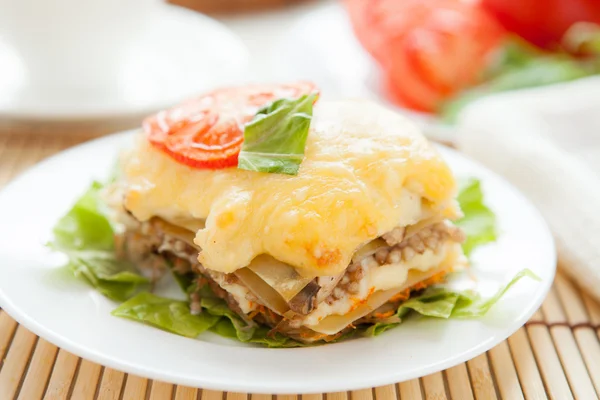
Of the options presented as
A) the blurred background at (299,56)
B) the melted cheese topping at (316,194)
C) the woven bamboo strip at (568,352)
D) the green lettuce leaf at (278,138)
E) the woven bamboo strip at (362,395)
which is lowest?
the blurred background at (299,56)

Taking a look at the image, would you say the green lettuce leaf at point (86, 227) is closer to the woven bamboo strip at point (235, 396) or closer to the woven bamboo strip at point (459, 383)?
the woven bamboo strip at point (235, 396)

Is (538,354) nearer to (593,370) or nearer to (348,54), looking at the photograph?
(593,370)

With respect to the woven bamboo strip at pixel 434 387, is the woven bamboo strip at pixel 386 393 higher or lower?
higher

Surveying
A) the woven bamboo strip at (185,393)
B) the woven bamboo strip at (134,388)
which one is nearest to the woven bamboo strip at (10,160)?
the woven bamboo strip at (134,388)

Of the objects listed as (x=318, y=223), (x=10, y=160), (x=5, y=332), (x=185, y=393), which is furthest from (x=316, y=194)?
(x=10, y=160)

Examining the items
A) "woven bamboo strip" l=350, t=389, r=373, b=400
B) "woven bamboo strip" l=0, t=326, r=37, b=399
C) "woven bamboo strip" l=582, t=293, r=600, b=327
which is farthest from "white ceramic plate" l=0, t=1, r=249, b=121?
"woven bamboo strip" l=582, t=293, r=600, b=327

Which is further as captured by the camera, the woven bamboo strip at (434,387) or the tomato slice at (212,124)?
the tomato slice at (212,124)

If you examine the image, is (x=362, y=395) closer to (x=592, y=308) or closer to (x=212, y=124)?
(x=212, y=124)
